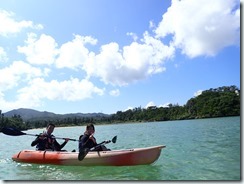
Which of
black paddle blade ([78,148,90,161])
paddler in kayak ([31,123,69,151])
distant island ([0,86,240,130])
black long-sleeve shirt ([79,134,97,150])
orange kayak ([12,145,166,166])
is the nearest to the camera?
orange kayak ([12,145,166,166])

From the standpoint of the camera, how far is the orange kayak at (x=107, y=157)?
8.87 metres

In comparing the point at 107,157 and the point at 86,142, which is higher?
the point at 86,142

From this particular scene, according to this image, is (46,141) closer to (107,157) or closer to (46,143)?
(46,143)

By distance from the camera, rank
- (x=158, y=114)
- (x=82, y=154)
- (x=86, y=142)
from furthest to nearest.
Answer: (x=158, y=114) < (x=86, y=142) < (x=82, y=154)

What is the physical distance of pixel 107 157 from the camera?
917 cm

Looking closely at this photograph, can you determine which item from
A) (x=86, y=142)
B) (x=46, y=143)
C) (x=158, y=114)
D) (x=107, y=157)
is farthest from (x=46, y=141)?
(x=158, y=114)

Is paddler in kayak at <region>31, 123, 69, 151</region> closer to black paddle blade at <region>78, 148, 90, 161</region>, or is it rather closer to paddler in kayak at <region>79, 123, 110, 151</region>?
paddler in kayak at <region>79, 123, 110, 151</region>

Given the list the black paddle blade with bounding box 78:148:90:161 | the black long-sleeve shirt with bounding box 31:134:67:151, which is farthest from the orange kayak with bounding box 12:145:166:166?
the black long-sleeve shirt with bounding box 31:134:67:151

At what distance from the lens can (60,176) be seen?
8711mm

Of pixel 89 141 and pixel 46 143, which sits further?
pixel 46 143

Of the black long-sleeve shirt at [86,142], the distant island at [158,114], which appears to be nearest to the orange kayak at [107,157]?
the black long-sleeve shirt at [86,142]

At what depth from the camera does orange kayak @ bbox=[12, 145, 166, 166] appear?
887 cm

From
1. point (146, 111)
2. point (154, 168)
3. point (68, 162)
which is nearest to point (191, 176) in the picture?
point (154, 168)

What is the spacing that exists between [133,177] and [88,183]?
131 cm
